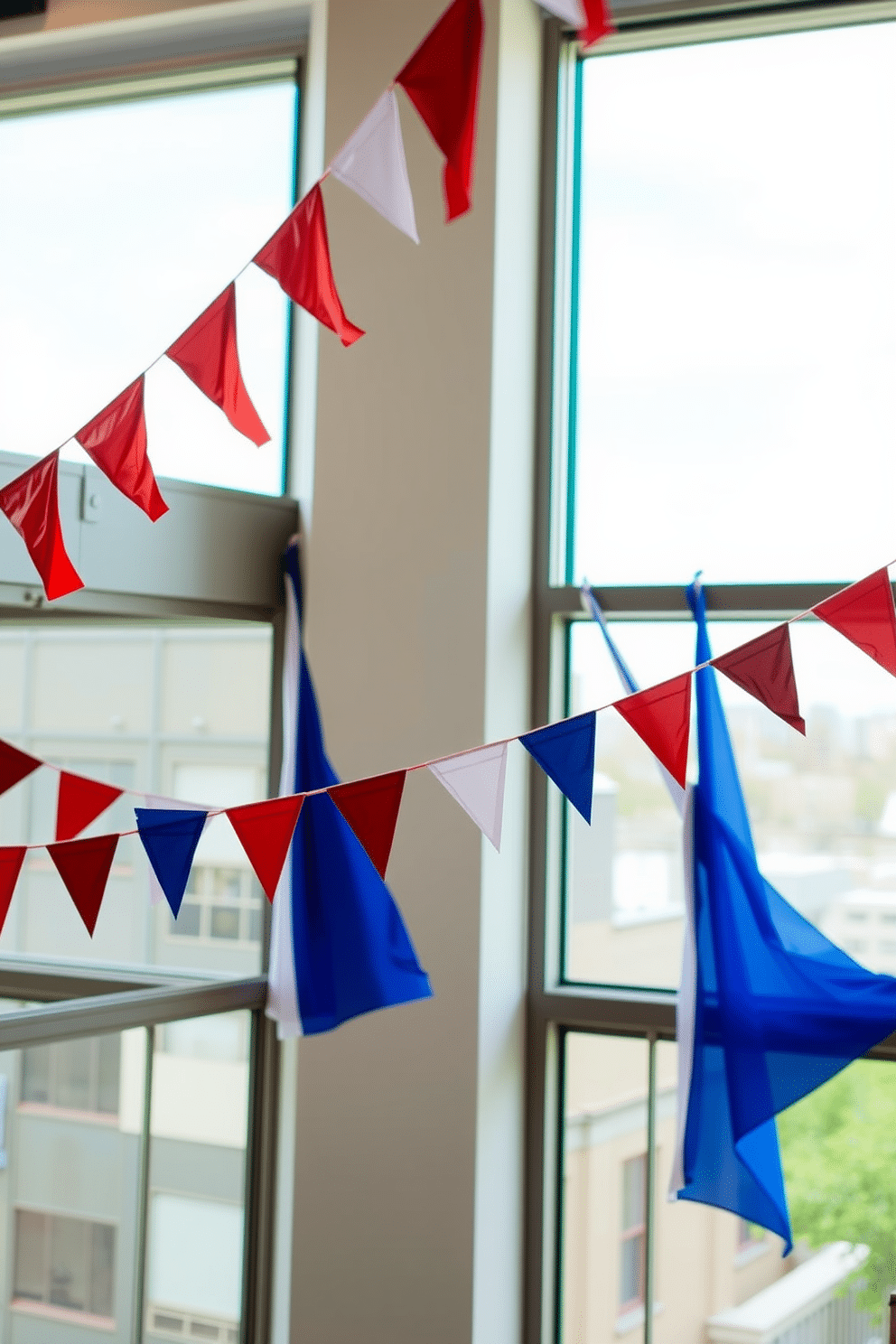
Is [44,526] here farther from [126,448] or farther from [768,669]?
[768,669]

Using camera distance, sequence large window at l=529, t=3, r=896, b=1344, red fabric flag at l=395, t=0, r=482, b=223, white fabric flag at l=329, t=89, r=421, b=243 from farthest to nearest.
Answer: large window at l=529, t=3, r=896, b=1344 → white fabric flag at l=329, t=89, r=421, b=243 → red fabric flag at l=395, t=0, r=482, b=223

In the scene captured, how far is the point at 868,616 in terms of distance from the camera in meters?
1.93

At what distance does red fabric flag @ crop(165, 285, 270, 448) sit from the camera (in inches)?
82.6

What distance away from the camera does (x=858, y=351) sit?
10.6 ft

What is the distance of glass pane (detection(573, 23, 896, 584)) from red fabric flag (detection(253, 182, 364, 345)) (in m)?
1.48

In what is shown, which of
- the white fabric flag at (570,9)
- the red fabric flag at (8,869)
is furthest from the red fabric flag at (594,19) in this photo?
the red fabric flag at (8,869)

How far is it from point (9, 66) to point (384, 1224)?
318 centimetres

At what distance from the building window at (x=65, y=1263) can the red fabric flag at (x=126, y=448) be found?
71.5 inches

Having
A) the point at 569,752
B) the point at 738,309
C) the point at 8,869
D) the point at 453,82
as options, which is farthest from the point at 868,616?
the point at 738,309

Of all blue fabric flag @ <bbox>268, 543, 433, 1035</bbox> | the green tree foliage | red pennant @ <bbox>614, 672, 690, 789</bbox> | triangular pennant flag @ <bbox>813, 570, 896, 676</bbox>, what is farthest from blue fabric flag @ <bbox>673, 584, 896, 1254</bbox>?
triangular pennant flag @ <bbox>813, 570, 896, 676</bbox>

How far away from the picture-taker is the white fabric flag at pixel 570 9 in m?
1.35

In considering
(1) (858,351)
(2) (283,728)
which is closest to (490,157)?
(1) (858,351)

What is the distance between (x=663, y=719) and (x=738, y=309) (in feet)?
5.35

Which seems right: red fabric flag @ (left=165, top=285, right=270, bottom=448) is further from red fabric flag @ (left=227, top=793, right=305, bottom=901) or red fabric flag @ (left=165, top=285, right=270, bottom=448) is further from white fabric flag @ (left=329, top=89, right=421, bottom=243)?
red fabric flag @ (left=227, top=793, right=305, bottom=901)
